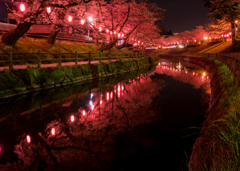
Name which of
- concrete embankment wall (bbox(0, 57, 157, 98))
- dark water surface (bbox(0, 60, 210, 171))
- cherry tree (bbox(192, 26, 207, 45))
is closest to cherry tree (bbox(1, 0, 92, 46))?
concrete embankment wall (bbox(0, 57, 157, 98))

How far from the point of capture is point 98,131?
4.94 meters

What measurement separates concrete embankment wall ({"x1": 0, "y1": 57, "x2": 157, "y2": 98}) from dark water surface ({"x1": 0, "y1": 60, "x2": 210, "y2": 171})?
650 mm

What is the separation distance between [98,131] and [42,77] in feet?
20.8

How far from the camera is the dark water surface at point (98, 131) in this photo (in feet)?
11.8

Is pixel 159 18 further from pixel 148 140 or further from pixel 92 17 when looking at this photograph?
pixel 148 140

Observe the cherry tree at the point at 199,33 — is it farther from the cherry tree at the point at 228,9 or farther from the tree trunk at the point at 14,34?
the tree trunk at the point at 14,34

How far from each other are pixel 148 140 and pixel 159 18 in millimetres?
26133

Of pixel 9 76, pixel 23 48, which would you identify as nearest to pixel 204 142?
pixel 9 76

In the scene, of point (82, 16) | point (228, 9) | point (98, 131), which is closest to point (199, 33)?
point (228, 9)

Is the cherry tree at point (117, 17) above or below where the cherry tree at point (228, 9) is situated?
below

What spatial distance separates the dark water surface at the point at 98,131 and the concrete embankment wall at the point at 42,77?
65 centimetres

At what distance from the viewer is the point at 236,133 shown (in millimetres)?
2838

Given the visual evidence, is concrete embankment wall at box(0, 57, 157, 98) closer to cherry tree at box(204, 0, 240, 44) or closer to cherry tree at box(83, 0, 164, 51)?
cherry tree at box(83, 0, 164, 51)

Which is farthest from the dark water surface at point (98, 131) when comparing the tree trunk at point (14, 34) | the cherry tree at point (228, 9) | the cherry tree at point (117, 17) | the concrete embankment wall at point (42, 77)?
the cherry tree at point (228, 9)
